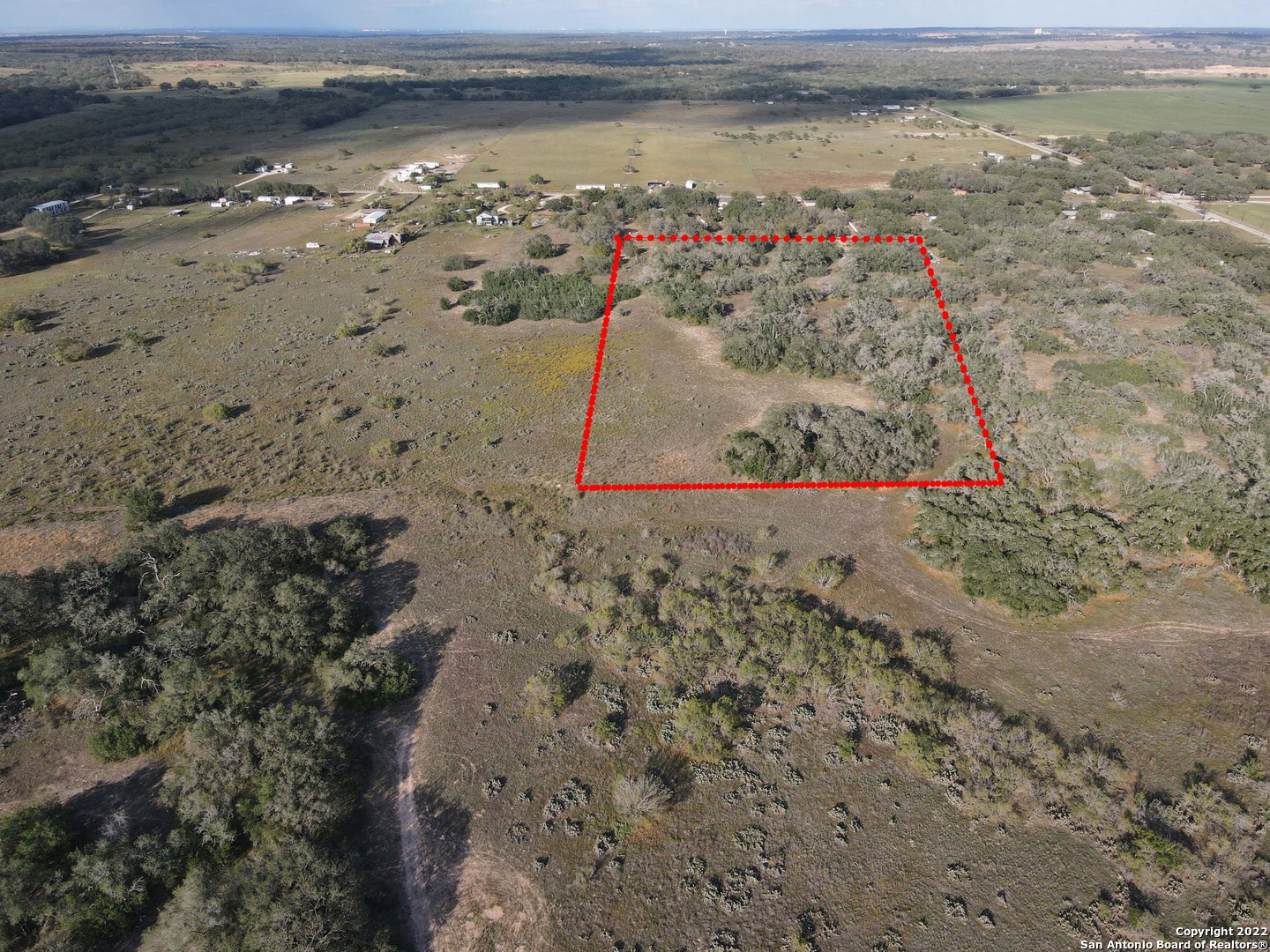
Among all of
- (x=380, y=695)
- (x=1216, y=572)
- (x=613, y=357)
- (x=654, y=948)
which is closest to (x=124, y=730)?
(x=380, y=695)

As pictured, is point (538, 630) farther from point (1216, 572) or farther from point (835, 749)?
point (1216, 572)

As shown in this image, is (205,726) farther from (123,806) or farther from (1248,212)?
(1248,212)

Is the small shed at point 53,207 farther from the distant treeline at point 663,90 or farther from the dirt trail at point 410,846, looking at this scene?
the distant treeline at point 663,90

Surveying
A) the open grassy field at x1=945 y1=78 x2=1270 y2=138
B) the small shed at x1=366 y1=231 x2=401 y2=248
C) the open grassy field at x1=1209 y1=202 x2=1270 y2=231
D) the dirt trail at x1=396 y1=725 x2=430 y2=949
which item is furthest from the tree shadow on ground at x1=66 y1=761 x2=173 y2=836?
the open grassy field at x1=945 y1=78 x2=1270 y2=138

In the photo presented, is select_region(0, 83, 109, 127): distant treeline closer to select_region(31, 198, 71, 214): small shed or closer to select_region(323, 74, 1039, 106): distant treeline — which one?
select_region(323, 74, 1039, 106): distant treeline

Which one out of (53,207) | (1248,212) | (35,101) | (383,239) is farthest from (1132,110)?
(35,101)

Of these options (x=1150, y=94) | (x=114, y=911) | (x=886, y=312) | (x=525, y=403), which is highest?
(x=1150, y=94)

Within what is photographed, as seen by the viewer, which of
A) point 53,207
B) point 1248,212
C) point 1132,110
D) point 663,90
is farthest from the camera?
point 663,90
